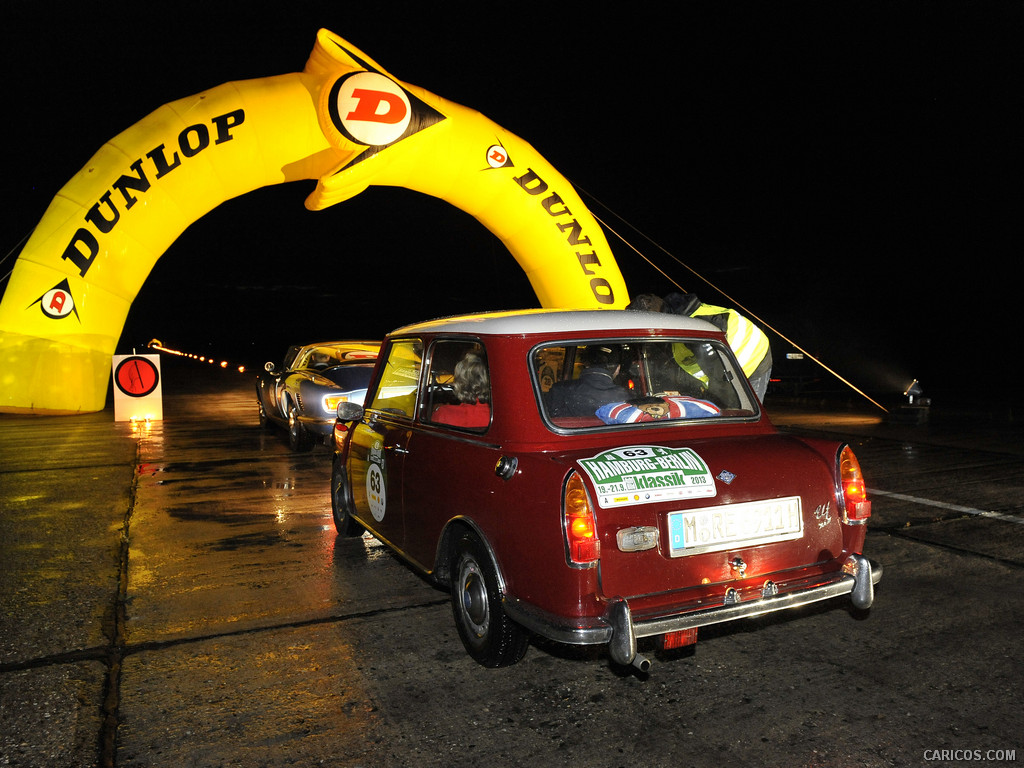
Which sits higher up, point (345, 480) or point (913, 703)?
point (345, 480)

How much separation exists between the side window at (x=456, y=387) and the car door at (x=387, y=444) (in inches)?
6.1

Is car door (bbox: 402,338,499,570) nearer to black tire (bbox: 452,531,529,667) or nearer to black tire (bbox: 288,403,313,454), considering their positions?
black tire (bbox: 452,531,529,667)

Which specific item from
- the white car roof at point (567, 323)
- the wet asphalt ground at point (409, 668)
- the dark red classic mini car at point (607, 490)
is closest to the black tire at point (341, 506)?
the wet asphalt ground at point (409, 668)

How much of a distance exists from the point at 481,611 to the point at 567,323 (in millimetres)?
1402

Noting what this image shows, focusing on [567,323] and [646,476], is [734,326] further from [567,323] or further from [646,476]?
[646,476]

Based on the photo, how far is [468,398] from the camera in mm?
4289

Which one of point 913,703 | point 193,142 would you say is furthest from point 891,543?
point 193,142

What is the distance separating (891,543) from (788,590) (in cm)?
266

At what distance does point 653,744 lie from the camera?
2.87 meters

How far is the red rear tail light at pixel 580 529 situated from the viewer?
2990mm

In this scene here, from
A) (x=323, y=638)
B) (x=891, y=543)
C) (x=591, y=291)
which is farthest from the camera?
(x=591, y=291)

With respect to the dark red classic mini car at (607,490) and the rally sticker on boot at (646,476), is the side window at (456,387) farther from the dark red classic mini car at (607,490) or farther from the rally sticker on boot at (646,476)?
the rally sticker on boot at (646,476)

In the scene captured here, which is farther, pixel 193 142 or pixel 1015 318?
pixel 1015 318

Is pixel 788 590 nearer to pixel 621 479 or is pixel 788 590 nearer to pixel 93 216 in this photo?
pixel 621 479
